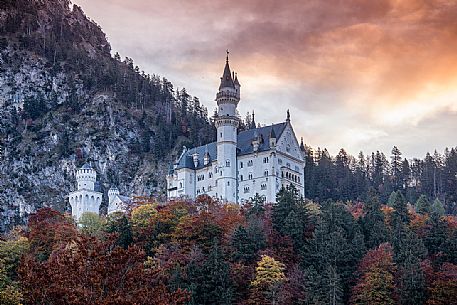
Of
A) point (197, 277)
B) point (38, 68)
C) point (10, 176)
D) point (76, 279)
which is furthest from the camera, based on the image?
point (38, 68)

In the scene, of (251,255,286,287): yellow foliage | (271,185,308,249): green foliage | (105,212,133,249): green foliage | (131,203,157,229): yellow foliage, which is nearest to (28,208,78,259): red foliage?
(105,212,133,249): green foliage

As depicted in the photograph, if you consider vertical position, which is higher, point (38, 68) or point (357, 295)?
point (38, 68)

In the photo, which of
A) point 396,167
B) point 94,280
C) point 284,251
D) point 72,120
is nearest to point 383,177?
point 396,167

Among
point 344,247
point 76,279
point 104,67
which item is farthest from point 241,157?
point 104,67

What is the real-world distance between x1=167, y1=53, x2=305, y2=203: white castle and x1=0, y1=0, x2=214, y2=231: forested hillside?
118 feet

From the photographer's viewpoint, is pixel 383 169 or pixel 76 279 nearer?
pixel 76 279

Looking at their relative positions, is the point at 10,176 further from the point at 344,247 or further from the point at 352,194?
the point at 344,247

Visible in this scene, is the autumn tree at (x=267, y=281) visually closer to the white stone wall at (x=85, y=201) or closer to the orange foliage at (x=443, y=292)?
the orange foliage at (x=443, y=292)

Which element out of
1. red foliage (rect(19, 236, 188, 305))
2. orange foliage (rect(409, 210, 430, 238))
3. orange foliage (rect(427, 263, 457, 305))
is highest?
orange foliage (rect(409, 210, 430, 238))

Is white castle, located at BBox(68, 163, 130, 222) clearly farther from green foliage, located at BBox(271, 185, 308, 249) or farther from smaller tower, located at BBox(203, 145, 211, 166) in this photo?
green foliage, located at BBox(271, 185, 308, 249)

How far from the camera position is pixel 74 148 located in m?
141

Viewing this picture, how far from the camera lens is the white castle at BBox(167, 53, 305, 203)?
305 ft

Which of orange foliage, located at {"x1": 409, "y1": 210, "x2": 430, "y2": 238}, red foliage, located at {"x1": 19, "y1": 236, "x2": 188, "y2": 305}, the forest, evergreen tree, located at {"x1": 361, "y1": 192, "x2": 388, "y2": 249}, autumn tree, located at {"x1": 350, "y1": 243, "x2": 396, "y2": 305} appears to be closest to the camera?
red foliage, located at {"x1": 19, "y1": 236, "x2": 188, "y2": 305}

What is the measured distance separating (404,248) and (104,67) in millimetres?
115835
